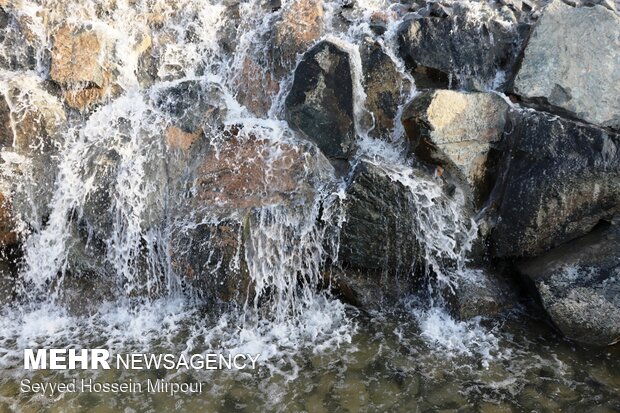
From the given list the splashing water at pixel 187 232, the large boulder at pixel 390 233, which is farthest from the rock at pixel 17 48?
the large boulder at pixel 390 233

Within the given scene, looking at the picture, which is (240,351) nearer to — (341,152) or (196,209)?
(196,209)

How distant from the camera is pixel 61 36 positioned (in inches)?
249

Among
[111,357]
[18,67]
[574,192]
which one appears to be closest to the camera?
[111,357]

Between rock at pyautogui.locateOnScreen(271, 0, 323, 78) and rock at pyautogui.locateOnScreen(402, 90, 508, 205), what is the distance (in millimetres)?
1696

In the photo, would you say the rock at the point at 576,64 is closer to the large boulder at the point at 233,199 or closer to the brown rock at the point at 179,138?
the large boulder at the point at 233,199

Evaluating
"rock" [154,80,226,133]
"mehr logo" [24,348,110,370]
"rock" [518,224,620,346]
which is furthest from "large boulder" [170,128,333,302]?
"rock" [518,224,620,346]

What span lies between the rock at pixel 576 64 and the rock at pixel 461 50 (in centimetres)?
34

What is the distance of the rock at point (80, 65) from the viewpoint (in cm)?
613

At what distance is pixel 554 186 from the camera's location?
5.16 m

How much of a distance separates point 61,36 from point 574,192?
6.20m

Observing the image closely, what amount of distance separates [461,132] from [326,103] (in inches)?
61.9

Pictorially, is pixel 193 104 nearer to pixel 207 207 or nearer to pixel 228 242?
pixel 207 207

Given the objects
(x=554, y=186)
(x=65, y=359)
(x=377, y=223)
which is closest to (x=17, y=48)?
(x=65, y=359)

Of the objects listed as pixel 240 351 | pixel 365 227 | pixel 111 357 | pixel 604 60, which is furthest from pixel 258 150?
pixel 604 60
